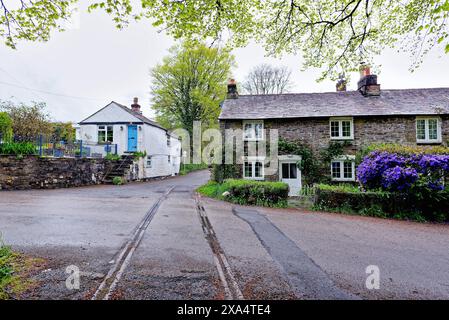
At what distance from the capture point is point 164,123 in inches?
1307

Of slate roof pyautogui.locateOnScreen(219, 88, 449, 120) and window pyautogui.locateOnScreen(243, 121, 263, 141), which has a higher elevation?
slate roof pyautogui.locateOnScreen(219, 88, 449, 120)

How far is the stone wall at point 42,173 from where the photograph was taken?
13703 millimetres

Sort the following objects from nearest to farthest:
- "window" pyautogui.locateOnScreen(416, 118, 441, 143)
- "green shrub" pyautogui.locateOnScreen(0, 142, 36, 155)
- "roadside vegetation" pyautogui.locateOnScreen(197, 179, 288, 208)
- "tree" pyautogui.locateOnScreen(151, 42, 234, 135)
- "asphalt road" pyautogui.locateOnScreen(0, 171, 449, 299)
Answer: "asphalt road" pyautogui.locateOnScreen(0, 171, 449, 299)
"roadside vegetation" pyautogui.locateOnScreen(197, 179, 288, 208)
"green shrub" pyautogui.locateOnScreen(0, 142, 36, 155)
"window" pyautogui.locateOnScreen(416, 118, 441, 143)
"tree" pyautogui.locateOnScreen(151, 42, 234, 135)

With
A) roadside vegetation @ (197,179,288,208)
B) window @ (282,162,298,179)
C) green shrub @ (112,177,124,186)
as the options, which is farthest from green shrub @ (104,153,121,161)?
window @ (282,162,298,179)

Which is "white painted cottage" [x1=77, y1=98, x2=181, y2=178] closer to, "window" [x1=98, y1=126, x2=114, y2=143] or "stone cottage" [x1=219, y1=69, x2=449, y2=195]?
"window" [x1=98, y1=126, x2=114, y2=143]

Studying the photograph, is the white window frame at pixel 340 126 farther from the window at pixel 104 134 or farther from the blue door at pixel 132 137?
the window at pixel 104 134

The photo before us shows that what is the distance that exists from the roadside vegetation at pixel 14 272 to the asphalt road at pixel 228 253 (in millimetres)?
184

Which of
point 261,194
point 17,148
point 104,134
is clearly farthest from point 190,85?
point 261,194

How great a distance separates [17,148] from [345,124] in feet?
71.5

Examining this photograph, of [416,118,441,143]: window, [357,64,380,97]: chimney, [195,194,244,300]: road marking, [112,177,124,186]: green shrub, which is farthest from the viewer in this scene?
[112,177,124,186]: green shrub

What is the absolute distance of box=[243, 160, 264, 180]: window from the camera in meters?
16.6

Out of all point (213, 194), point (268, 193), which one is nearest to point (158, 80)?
point (213, 194)

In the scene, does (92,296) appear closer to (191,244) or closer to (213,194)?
(191,244)

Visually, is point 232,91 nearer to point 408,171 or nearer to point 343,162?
point 343,162
